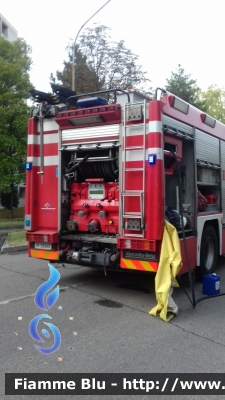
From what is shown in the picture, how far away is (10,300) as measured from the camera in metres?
6.15

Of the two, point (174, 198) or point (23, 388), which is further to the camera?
point (174, 198)

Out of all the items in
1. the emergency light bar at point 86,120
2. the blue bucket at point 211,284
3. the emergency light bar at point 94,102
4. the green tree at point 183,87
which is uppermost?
the green tree at point 183,87

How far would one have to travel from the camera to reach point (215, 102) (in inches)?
1649

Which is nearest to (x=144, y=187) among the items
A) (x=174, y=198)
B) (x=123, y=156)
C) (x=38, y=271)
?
(x=123, y=156)

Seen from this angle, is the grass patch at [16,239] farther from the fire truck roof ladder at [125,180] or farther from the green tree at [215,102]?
the green tree at [215,102]

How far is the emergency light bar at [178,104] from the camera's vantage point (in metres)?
6.13

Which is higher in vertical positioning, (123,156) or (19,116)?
(19,116)

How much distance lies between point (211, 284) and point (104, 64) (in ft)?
68.4

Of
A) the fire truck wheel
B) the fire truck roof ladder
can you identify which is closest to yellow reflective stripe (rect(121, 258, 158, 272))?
the fire truck roof ladder

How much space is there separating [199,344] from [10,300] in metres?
3.02

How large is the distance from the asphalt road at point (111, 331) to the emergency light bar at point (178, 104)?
3.01 m

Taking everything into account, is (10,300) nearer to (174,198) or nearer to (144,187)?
(144,187)

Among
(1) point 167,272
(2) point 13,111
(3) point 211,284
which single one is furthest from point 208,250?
(2) point 13,111

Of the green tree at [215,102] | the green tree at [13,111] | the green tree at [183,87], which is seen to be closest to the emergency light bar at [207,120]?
the green tree at [13,111]
